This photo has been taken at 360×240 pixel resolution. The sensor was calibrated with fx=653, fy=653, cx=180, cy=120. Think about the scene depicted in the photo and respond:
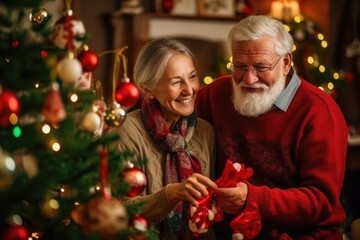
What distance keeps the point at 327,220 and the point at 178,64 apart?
75cm

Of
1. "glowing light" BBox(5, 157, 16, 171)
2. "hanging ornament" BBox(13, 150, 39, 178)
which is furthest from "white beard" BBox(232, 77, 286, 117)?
"glowing light" BBox(5, 157, 16, 171)

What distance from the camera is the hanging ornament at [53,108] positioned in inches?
56.9

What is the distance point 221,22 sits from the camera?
15.9 feet

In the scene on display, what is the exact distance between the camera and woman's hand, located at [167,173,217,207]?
200 cm

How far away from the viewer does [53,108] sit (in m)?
1.44

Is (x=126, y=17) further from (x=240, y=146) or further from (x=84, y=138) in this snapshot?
(x=84, y=138)

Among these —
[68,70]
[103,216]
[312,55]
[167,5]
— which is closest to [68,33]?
[68,70]

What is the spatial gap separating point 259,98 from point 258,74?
8cm

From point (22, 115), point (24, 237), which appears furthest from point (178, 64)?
point (24, 237)

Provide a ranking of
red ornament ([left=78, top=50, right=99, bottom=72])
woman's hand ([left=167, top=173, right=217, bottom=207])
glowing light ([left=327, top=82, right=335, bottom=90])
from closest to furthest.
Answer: red ornament ([left=78, top=50, right=99, bottom=72]) < woman's hand ([left=167, top=173, right=217, bottom=207]) < glowing light ([left=327, top=82, right=335, bottom=90])

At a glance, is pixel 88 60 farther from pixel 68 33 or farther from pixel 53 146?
pixel 53 146

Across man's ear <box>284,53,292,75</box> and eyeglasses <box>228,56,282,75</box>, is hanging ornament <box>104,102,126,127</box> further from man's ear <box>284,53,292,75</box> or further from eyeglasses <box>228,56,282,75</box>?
man's ear <box>284,53,292,75</box>

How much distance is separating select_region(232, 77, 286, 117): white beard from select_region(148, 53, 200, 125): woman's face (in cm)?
17

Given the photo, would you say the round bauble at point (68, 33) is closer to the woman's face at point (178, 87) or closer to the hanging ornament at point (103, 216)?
the hanging ornament at point (103, 216)
